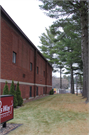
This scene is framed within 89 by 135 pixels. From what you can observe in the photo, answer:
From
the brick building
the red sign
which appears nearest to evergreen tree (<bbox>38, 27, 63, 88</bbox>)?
the brick building

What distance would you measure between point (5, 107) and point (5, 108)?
0.04 meters

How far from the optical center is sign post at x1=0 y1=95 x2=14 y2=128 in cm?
610

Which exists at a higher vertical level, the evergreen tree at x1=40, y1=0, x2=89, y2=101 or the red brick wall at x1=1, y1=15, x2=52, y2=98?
the evergreen tree at x1=40, y1=0, x2=89, y2=101

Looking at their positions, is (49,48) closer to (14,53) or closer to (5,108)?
(14,53)

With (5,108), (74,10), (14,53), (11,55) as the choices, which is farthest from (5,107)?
(74,10)

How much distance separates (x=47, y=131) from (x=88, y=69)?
11063 mm

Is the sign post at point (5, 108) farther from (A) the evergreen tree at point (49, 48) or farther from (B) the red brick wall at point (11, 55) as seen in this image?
(A) the evergreen tree at point (49, 48)

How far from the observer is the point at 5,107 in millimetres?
6344

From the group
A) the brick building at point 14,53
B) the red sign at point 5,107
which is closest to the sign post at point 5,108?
the red sign at point 5,107

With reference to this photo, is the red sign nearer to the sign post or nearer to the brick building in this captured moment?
the sign post

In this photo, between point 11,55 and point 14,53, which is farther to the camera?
point 14,53

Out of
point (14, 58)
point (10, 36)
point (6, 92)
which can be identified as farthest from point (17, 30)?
point (6, 92)

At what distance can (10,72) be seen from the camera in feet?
49.0

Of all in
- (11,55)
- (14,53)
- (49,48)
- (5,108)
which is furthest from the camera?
(49,48)
